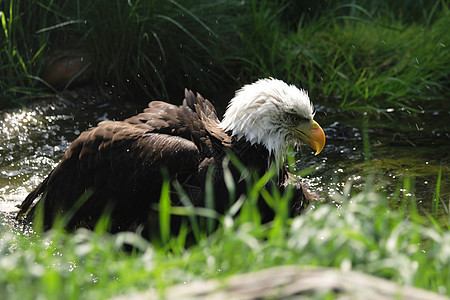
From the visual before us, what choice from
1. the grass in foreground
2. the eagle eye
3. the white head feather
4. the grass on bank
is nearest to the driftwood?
the grass in foreground

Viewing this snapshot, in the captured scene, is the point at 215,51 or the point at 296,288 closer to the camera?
the point at 296,288

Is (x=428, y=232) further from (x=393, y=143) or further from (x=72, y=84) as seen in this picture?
(x=72, y=84)

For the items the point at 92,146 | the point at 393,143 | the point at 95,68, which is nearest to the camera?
the point at 92,146

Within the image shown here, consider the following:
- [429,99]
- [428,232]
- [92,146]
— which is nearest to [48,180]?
[92,146]

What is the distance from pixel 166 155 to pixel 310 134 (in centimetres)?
101

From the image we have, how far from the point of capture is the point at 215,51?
260 inches

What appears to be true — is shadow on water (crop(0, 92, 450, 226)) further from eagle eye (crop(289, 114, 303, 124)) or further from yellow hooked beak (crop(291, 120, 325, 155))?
eagle eye (crop(289, 114, 303, 124))

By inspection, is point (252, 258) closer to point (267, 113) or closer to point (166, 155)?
point (166, 155)

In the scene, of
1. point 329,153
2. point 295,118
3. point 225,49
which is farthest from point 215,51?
point 295,118

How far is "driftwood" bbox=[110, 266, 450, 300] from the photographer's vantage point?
1.91 m

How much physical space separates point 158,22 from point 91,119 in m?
1.16

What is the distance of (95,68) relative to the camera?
6.52m

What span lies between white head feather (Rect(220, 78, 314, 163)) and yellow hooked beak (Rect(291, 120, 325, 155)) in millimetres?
56

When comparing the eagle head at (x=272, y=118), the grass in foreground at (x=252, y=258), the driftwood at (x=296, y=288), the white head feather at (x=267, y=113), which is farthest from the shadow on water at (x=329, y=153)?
the driftwood at (x=296, y=288)
